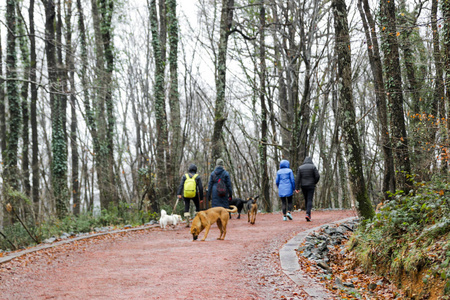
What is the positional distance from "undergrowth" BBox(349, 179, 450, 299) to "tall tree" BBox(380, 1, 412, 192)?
100 inches

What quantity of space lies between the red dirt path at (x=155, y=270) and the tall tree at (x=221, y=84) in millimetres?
7398

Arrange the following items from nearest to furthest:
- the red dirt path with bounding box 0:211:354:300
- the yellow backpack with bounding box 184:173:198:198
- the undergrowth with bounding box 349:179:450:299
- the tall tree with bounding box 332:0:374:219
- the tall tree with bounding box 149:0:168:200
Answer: the red dirt path with bounding box 0:211:354:300, the undergrowth with bounding box 349:179:450:299, the tall tree with bounding box 332:0:374:219, the yellow backpack with bounding box 184:173:198:198, the tall tree with bounding box 149:0:168:200

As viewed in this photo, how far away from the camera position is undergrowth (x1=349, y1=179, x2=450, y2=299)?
19.3 ft

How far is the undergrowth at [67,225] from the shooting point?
11.8 metres

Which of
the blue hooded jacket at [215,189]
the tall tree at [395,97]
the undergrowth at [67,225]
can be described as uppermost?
the tall tree at [395,97]

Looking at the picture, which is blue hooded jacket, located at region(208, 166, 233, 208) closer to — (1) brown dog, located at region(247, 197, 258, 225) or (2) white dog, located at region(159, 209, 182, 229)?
(1) brown dog, located at region(247, 197, 258, 225)

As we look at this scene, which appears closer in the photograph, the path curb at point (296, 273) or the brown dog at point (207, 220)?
the path curb at point (296, 273)

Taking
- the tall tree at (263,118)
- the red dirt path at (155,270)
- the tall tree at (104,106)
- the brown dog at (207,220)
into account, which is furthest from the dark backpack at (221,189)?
the tall tree at (263,118)

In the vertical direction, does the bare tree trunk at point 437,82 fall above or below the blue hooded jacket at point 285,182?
above

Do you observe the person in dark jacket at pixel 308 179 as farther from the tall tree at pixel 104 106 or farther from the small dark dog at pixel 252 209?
the tall tree at pixel 104 106

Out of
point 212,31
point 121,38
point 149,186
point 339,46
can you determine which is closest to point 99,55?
point 149,186

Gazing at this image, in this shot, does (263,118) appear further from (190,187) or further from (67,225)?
(67,225)

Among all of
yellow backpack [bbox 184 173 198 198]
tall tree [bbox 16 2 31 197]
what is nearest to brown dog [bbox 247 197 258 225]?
yellow backpack [bbox 184 173 198 198]

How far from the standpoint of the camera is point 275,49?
2481 centimetres
